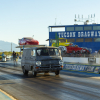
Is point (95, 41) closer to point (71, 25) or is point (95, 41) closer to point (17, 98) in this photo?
point (71, 25)

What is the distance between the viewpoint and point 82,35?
51.3 m

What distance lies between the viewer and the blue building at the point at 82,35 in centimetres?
5059

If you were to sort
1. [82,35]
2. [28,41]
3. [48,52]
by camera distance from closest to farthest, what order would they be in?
[48,52]
[28,41]
[82,35]

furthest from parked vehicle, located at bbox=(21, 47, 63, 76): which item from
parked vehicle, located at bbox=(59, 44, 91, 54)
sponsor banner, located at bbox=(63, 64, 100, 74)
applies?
parked vehicle, located at bbox=(59, 44, 91, 54)

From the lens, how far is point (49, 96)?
→ 8.30 m

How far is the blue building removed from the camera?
50.6 meters

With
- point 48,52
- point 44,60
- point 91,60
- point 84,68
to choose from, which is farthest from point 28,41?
point 44,60

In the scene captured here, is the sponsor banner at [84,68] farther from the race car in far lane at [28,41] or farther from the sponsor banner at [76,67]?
the race car in far lane at [28,41]

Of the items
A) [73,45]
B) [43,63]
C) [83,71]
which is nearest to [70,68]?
[83,71]

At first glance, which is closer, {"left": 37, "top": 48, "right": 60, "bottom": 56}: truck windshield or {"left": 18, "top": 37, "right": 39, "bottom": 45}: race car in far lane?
{"left": 37, "top": 48, "right": 60, "bottom": 56}: truck windshield

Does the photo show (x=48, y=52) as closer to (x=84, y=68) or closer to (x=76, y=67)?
(x=84, y=68)

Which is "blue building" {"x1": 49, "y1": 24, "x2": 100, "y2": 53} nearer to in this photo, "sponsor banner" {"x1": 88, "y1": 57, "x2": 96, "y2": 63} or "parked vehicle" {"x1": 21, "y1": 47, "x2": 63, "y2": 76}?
"sponsor banner" {"x1": 88, "y1": 57, "x2": 96, "y2": 63}

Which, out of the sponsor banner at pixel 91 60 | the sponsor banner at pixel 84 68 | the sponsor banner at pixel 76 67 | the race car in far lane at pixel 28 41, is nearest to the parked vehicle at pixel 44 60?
the sponsor banner at pixel 84 68

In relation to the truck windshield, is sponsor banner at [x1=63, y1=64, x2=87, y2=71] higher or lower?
lower
